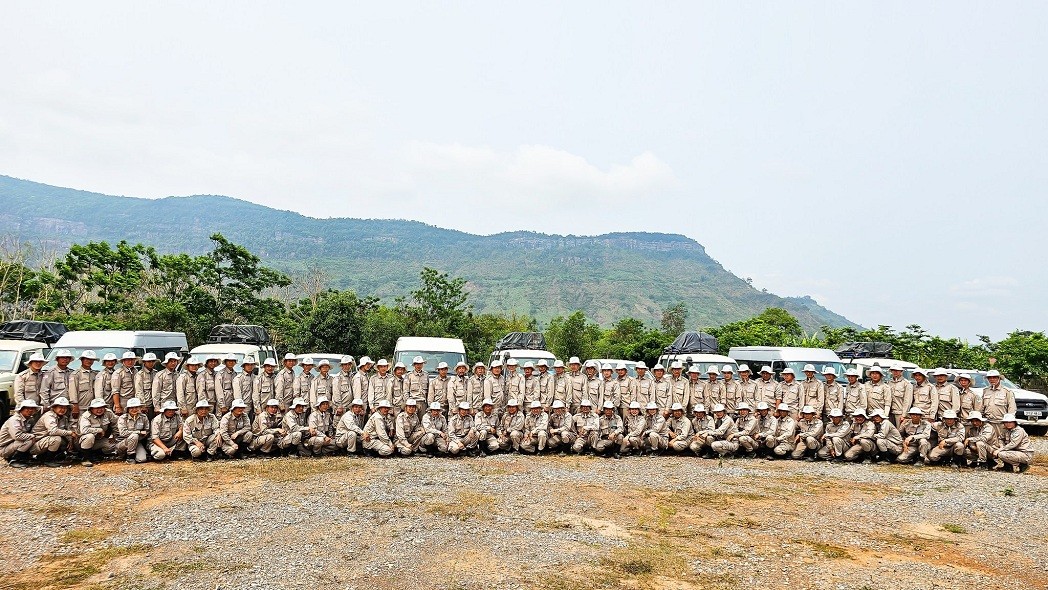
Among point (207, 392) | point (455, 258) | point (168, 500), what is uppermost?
point (455, 258)

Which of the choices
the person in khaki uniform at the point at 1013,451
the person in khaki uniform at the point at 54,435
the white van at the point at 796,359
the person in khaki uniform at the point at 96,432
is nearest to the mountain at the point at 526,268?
the white van at the point at 796,359

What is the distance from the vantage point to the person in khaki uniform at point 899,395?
11.1 metres

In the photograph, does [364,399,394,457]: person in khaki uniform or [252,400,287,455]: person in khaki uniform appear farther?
[364,399,394,457]: person in khaki uniform

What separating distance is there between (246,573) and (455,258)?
164814mm

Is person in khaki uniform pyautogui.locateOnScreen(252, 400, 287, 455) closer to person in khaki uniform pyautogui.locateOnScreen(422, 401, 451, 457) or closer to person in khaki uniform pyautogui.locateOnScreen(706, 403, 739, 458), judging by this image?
person in khaki uniform pyautogui.locateOnScreen(422, 401, 451, 457)

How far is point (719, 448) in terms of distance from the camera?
11.0 metres

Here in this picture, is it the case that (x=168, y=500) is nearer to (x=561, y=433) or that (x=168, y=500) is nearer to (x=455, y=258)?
(x=561, y=433)

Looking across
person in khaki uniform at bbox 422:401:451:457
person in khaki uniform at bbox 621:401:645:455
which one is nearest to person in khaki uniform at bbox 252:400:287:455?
person in khaki uniform at bbox 422:401:451:457

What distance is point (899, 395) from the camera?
11.2 m

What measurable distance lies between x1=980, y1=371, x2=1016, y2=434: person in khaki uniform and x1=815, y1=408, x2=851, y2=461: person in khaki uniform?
192cm

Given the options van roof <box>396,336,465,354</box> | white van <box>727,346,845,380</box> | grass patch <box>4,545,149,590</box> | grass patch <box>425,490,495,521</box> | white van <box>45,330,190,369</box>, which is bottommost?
grass patch <box>4,545,149,590</box>

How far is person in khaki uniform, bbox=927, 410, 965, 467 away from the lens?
1042cm

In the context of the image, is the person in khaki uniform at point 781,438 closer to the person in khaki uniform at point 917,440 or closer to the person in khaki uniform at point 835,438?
the person in khaki uniform at point 835,438

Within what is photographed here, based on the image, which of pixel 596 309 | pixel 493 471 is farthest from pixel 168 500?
pixel 596 309
